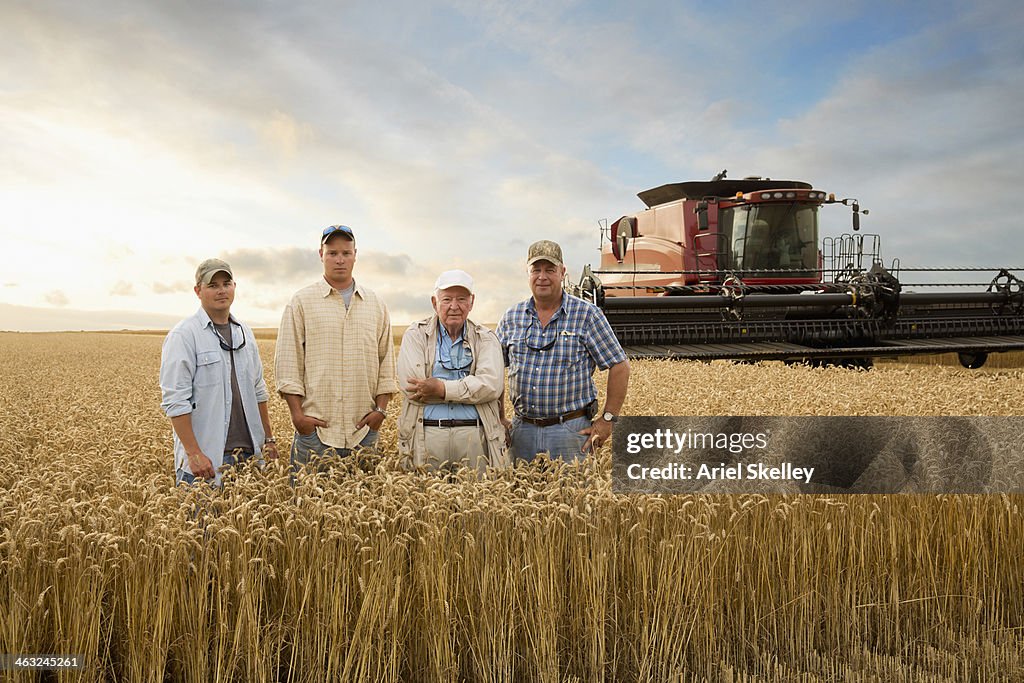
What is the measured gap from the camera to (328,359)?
375 cm

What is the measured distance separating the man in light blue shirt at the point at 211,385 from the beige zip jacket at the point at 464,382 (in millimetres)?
729

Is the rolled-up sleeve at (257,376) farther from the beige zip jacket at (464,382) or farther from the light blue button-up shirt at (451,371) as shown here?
the light blue button-up shirt at (451,371)

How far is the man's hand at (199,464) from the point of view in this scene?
3.30 metres

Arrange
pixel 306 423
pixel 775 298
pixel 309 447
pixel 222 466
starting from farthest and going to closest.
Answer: pixel 775 298, pixel 309 447, pixel 306 423, pixel 222 466

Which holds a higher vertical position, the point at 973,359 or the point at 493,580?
the point at 973,359

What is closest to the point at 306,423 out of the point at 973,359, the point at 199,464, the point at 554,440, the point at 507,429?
the point at 199,464

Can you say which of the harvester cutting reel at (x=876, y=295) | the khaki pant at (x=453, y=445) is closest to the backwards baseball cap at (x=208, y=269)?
the khaki pant at (x=453, y=445)

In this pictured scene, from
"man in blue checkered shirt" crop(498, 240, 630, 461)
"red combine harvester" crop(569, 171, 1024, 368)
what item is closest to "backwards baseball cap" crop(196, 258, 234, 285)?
"man in blue checkered shirt" crop(498, 240, 630, 461)

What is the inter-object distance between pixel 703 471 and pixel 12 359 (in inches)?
835

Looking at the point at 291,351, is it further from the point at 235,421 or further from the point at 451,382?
the point at 451,382

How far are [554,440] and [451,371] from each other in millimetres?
647

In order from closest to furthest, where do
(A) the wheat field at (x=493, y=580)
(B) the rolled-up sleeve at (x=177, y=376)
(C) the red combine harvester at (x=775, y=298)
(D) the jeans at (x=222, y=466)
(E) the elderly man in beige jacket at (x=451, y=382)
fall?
1. (A) the wheat field at (x=493, y=580)
2. (B) the rolled-up sleeve at (x=177, y=376)
3. (D) the jeans at (x=222, y=466)
4. (E) the elderly man in beige jacket at (x=451, y=382)
5. (C) the red combine harvester at (x=775, y=298)

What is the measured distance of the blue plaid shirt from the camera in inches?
149

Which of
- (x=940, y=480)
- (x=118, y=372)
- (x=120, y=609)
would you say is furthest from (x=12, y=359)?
(x=940, y=480)
